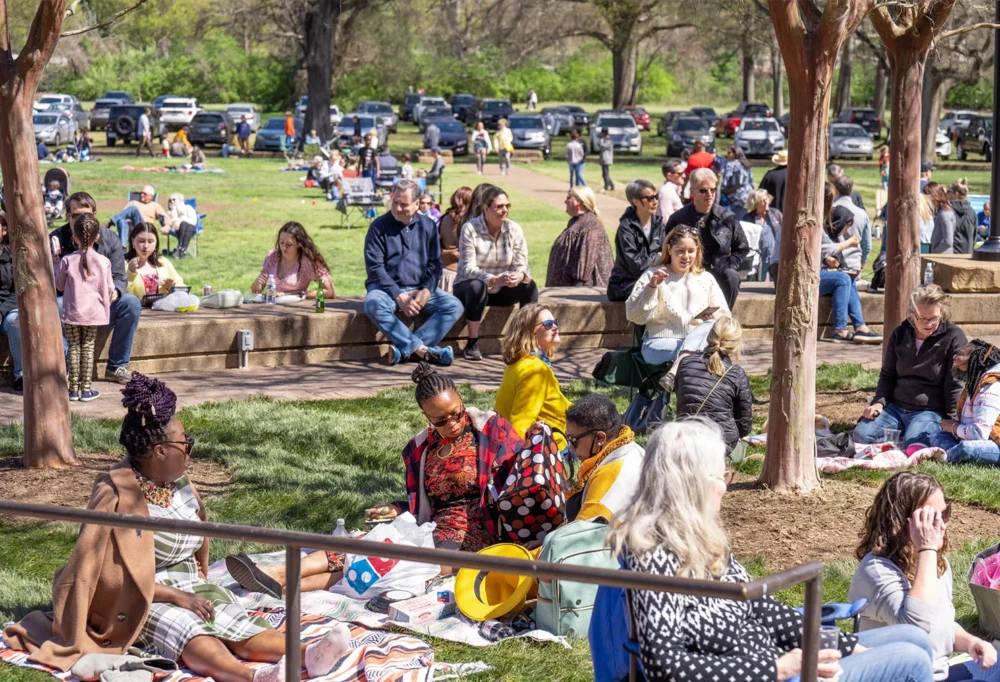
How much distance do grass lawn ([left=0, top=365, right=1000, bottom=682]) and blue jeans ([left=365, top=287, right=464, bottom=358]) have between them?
901 millimetres

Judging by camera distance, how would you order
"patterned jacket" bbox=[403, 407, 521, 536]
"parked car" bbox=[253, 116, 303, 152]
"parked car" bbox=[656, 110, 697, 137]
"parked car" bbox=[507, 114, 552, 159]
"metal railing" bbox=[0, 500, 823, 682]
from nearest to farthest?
"metal railing" bbox=[0, 500, 823, 682]
"patterned jacket" bbox=[403, 407, 521, 536]
"parked car" bbox=[507, 114, 552, 159]
"parked car" bbox=[253, 116, 303, 152]
"parked car" bbox=[656, 110, 697, 137]

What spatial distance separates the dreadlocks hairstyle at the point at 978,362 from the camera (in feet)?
26.9

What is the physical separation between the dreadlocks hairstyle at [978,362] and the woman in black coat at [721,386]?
1.62 metres

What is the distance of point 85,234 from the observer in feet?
30.9

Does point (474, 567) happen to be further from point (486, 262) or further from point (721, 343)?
point (486, 262)

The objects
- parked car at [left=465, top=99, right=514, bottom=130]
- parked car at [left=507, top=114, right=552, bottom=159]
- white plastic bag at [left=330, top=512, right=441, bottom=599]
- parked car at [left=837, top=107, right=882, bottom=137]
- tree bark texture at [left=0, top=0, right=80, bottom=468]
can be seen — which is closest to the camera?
white plastic bag at [left=330, top=512, right=441, bottom=599]

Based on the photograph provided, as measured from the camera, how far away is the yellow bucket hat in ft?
18.5

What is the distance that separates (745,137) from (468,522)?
3888cm

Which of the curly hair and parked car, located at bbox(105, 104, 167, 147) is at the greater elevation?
parked car, located at bbox(105, 104, 167, 147)

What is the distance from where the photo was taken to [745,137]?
43656 mm

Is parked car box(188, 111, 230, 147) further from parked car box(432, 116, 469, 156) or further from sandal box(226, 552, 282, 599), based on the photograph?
sandal box(226, 552, 282, 599)

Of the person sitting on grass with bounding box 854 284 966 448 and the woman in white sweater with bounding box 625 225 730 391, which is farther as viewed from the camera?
the woman in white sweater with bounding box 625 225 730 391

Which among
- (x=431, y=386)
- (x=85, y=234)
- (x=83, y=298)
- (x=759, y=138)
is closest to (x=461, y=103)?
(x=759, y=138)

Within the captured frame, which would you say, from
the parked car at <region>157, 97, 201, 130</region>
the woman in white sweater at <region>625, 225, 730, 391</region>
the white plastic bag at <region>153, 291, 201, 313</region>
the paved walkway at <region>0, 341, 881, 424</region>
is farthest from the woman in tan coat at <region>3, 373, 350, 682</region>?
the parked car at <region>157, 97, 201, 130</region>
